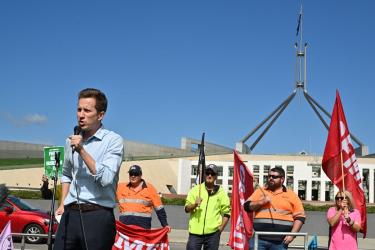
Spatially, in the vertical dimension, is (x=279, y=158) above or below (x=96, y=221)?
above

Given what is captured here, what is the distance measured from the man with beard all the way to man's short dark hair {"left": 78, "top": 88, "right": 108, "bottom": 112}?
367 centimetres

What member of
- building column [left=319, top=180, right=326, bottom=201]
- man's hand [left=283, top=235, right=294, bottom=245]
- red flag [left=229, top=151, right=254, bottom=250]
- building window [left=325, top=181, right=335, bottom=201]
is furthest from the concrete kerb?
building window [left=325, top=181, right=335, bottom=201]

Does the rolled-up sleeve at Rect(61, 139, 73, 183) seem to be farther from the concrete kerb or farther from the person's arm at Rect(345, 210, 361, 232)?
the concrete kerb

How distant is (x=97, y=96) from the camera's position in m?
3.92

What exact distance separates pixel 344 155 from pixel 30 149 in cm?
8338

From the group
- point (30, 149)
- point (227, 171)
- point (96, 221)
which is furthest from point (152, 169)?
point (96, 221)

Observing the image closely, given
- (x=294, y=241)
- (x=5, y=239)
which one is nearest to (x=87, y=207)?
(x=5, y=239)

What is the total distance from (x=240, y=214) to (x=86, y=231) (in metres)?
4.25

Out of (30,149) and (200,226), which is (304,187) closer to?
(30,149)

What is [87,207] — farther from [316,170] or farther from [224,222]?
[316,170]

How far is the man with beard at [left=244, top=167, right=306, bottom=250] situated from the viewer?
23.6ft

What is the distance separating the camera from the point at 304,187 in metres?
61.5

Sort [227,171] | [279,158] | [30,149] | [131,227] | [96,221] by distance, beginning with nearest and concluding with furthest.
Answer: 1. [96,221]
2. [131,227]
3. [227,171]
4. [279,158]
5. [30,149]

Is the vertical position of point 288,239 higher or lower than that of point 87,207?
lower
